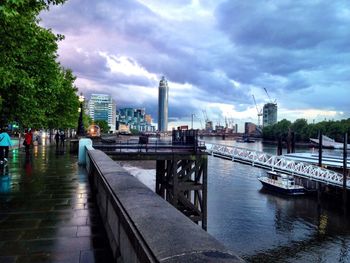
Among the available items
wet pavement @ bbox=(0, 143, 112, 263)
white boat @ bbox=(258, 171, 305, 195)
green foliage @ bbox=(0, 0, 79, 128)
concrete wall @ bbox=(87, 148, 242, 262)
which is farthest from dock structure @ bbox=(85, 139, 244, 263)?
white boat @ bbox=(258, 171, 305, 195)

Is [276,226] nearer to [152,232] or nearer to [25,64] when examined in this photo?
[25,64]

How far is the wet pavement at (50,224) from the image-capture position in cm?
554

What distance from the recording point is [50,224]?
23.9 ft

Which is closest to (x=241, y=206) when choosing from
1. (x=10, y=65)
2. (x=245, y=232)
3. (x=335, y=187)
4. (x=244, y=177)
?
(x=245, y=232)

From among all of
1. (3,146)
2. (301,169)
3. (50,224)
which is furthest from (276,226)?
(50,224)

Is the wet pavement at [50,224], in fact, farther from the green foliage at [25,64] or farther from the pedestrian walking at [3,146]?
the pedestrian walking at [3,146]

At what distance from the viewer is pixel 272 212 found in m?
41.2

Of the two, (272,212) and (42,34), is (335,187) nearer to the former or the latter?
(272,212)

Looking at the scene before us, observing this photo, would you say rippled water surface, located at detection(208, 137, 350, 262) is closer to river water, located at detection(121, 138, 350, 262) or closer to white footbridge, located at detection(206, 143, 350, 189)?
river water, located at detection(121, 138, 350, 262)

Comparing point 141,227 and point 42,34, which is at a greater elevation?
point 42,34

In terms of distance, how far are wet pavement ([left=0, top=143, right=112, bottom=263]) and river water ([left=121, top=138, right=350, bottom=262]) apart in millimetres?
19268

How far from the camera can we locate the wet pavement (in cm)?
554

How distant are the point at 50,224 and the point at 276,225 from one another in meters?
32.5

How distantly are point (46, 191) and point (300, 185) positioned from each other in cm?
5173
